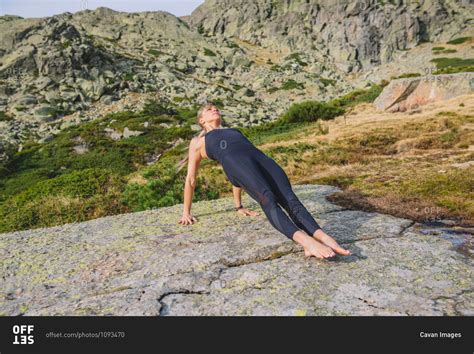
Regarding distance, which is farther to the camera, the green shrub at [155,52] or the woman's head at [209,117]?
the green shrub at [155,52]

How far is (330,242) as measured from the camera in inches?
179

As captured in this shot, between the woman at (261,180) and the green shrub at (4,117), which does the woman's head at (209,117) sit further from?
the green shrub at (4,117)

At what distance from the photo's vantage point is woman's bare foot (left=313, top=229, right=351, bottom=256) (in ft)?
14.6

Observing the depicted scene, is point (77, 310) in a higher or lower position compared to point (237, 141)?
lower

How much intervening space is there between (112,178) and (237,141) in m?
9.99

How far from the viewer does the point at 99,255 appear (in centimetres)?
535

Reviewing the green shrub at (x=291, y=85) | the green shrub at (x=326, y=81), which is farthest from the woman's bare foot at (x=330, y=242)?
the green shrub at (x=326, y=81)

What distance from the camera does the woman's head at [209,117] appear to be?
6.31 m

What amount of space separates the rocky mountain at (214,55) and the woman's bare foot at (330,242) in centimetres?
4214

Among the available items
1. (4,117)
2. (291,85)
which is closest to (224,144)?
(4,117)

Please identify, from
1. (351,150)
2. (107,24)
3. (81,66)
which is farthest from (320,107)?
(107,24)

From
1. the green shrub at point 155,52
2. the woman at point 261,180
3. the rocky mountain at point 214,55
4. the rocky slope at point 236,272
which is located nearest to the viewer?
the rocky slope at point 236,272

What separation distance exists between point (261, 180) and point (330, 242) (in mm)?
1218
